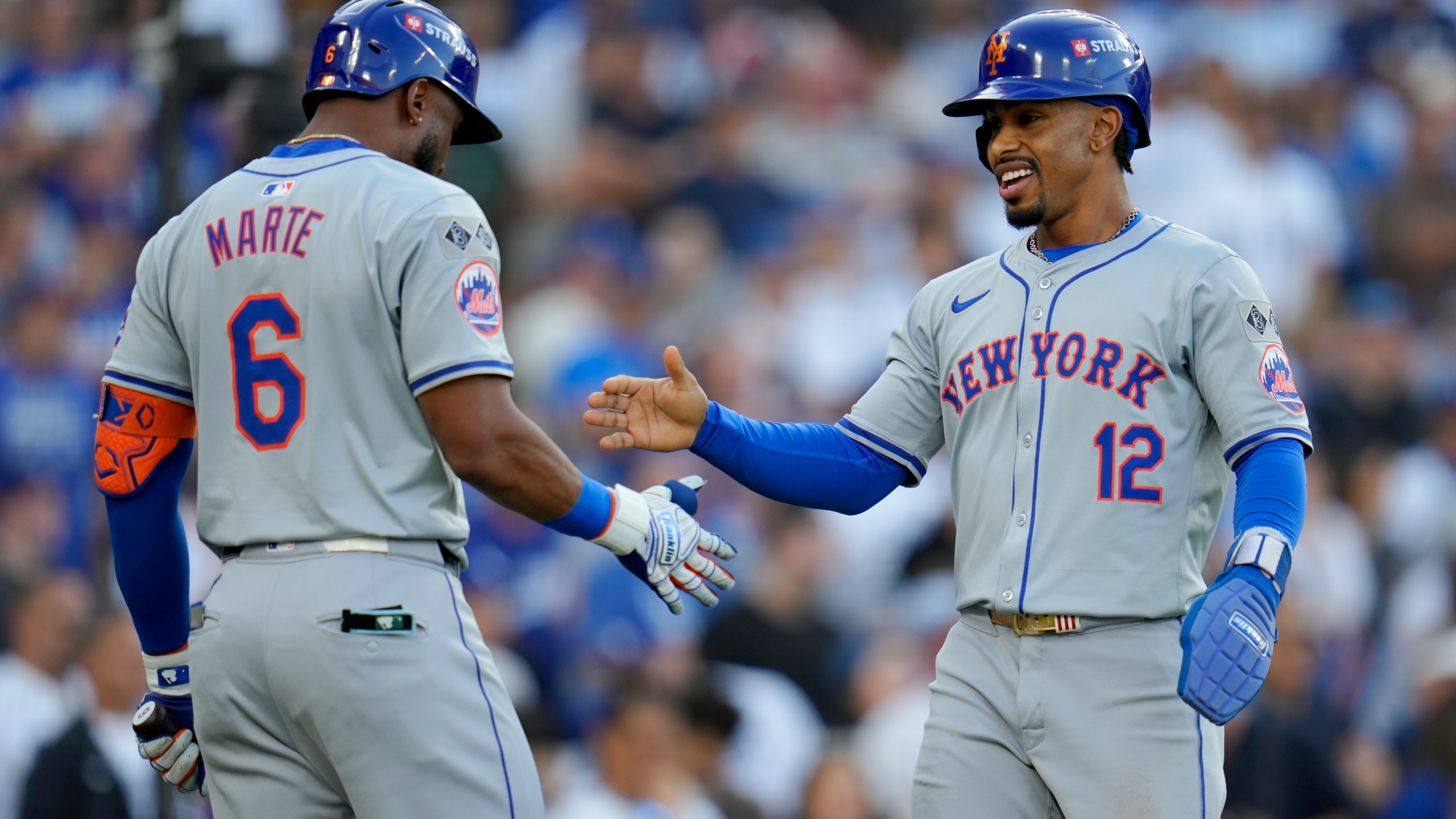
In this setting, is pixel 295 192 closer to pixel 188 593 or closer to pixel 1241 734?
pixel 188 593

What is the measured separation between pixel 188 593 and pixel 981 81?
218 centimetres

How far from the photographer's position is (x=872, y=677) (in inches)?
287

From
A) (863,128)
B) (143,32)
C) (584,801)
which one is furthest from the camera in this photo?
(863,128)

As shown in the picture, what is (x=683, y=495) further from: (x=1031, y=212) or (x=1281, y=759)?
(x=1281, y=759)

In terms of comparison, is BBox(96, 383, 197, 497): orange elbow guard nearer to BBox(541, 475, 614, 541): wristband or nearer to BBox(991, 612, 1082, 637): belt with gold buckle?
BBox(541, 475, 614, 541): wristband

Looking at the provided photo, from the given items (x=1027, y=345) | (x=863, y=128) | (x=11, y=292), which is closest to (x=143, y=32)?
(x=11, y=292)

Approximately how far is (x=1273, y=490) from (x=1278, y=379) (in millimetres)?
261

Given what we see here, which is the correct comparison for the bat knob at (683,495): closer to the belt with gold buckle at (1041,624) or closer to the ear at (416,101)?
the belt with gold buckle at (1041,624)

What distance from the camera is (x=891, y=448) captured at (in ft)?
12.4

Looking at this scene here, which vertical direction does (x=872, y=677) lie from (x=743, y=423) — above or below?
below

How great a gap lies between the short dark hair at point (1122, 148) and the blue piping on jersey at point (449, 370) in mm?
1513

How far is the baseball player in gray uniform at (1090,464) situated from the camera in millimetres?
3164

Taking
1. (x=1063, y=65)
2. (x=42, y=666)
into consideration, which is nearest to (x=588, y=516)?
(x=1063, y=65)

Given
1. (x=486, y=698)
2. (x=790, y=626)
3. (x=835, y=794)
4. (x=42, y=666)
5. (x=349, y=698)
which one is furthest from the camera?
(x=790, y=626)
